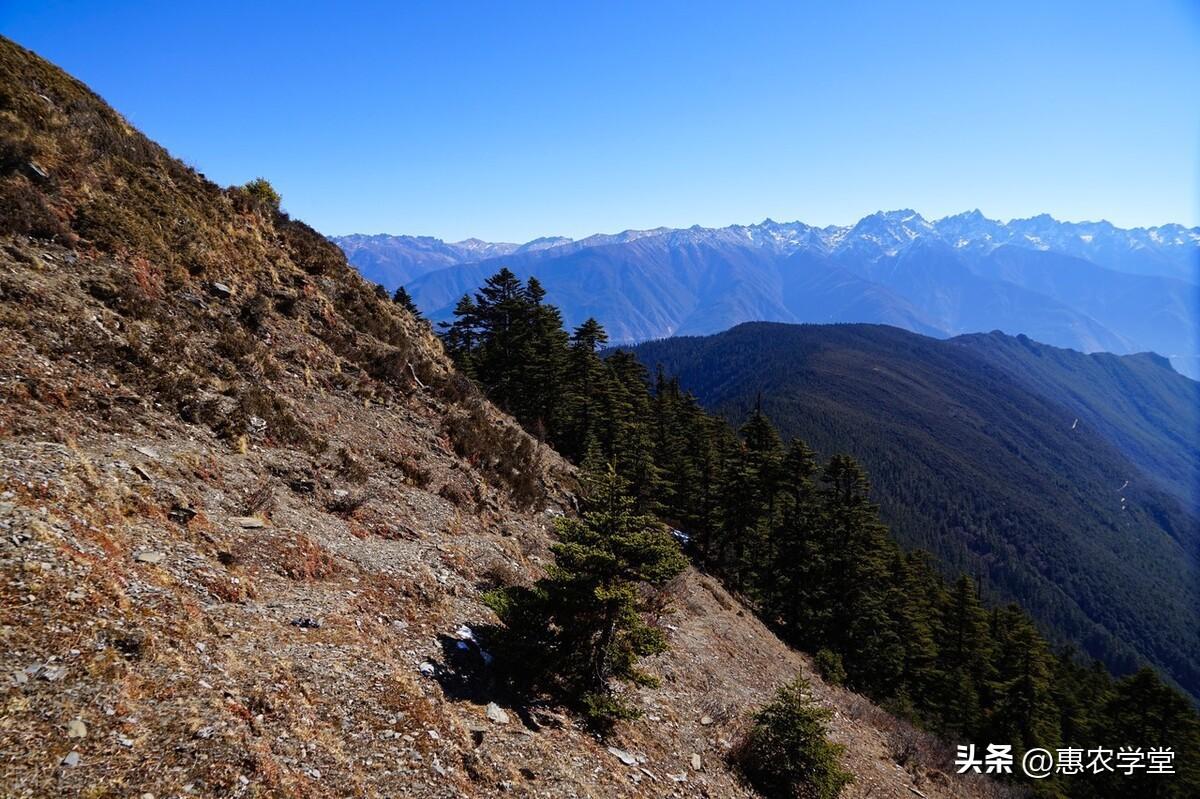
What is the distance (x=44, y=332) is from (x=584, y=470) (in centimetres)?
2210

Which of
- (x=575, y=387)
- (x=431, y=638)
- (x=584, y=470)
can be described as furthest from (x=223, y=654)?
(x=575, y=387)

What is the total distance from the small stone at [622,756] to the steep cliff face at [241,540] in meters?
0.16

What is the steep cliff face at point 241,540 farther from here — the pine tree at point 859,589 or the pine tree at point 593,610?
the pine tree at point 859,589

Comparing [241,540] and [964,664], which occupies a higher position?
[241,540]

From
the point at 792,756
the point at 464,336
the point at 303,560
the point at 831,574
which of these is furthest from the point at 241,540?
the point at 464,336

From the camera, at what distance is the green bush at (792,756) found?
1273 cm

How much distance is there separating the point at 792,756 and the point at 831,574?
30864 millimetres

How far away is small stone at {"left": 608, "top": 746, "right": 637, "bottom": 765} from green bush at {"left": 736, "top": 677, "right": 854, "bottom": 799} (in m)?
3.68

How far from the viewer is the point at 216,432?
46.1 ft

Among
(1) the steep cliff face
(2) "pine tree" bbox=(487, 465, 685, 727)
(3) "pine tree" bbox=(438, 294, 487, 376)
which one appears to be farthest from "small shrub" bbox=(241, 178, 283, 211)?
(2) "pine tree" bbox=(487, 465, 685, 727)

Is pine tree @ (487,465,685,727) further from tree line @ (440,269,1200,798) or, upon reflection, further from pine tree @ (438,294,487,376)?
pine tree @ (438,294,487,376)

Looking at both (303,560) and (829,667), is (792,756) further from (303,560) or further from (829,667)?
(829,667)

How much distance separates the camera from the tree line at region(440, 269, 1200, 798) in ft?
126

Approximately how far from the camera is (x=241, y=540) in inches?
435
